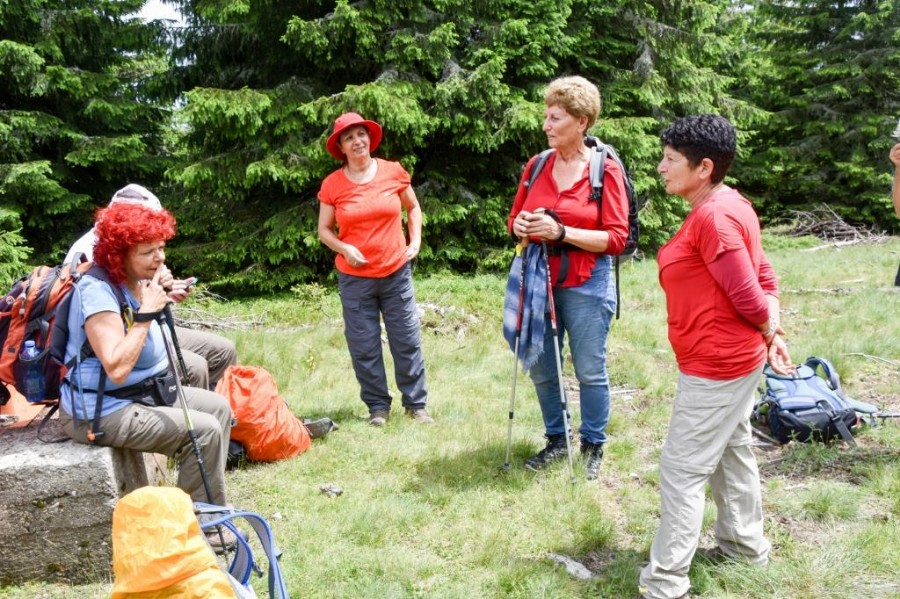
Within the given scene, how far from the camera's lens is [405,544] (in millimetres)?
3537

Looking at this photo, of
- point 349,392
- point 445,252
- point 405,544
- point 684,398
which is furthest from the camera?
point 445,252

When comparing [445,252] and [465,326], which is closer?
[465,326]

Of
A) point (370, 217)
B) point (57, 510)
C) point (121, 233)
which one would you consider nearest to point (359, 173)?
point (370, 217)

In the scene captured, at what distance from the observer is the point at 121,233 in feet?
10.6

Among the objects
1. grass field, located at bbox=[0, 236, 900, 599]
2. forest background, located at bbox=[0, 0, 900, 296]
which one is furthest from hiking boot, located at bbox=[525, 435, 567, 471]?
forest background, located at bbox=[0, 0, 900, 296]

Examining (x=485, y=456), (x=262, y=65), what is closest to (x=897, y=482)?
(x=485, y=456)

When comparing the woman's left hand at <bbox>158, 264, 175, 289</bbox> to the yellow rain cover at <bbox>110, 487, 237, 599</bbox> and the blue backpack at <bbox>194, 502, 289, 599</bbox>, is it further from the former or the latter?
the yellow rain cover at <bbox>110, 487, 237, 599</bbox>

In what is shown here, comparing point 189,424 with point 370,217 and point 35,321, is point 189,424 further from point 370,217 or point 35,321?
point 370,217

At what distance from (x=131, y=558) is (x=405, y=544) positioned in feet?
5.66

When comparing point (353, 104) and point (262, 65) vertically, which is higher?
point (262, 65)

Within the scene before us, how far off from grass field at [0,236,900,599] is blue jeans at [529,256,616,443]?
16.6 inches

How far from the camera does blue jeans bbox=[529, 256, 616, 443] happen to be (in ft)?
12.7

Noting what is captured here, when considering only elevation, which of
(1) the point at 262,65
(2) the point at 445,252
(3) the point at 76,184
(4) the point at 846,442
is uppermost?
(1) the point at 262,65

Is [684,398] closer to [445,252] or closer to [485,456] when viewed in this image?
[485,456]
